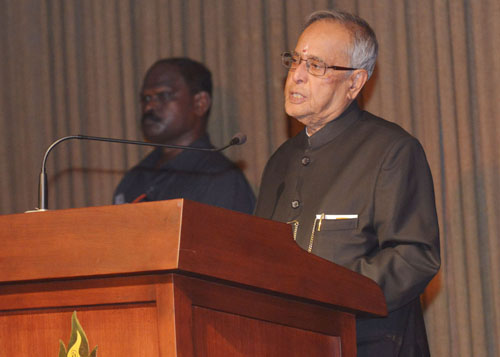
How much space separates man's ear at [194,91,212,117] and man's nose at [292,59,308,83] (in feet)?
5.71

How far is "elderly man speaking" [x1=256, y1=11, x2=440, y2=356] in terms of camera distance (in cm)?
231

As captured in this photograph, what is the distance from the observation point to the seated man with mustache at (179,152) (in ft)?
14.2

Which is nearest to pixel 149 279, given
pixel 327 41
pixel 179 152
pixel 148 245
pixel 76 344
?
pixel 148 245

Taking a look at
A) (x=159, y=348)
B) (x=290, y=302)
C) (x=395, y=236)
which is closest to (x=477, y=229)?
(x=395, y=236)

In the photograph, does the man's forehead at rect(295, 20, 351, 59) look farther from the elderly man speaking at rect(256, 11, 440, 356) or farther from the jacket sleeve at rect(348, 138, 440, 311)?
the jacket sleeve at rect(348, 138, 440, 311)

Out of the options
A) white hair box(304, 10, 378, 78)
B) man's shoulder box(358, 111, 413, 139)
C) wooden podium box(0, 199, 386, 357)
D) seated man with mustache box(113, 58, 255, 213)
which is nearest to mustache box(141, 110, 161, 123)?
seated man with mustache box(113, 58, 255, 213)

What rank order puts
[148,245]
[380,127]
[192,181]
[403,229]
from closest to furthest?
[148,245] → [403,229] → [380,127] → [192,181]

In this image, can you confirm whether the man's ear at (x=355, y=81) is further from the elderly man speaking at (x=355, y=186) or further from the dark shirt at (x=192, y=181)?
the dark shirt at (x=192, y=181)

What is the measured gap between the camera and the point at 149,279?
61.1 inches

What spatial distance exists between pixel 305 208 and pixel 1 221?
45.5 inches

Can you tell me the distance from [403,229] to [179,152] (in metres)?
2.37

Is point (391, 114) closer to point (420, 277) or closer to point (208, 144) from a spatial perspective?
point (208, 144)

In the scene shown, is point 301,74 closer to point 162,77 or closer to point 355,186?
point 355,186

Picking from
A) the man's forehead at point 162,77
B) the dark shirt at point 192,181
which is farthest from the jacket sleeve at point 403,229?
the man's forehead at point 162,77
